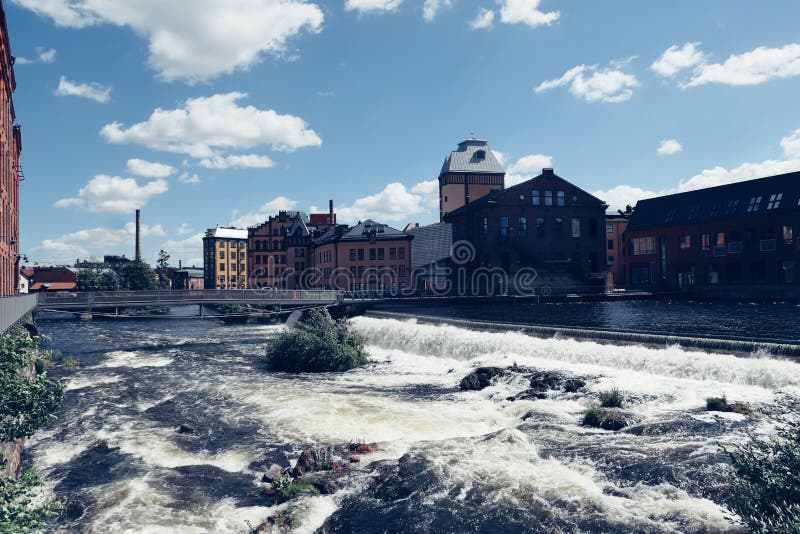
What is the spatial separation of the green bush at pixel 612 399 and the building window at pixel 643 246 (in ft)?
202

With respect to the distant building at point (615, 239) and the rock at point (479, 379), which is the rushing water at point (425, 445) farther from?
the distant building at point (615, 239)

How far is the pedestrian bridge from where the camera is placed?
4088 centimetres

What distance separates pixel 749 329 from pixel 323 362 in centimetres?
2462

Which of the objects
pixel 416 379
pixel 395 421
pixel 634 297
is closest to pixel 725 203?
pixel 634 297

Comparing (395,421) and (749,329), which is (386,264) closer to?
(749,329)

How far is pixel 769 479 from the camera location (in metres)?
8.34

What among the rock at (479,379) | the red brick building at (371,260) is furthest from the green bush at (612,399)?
the red brick building at (371,260)

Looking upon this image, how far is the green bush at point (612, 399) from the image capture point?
1712 cm

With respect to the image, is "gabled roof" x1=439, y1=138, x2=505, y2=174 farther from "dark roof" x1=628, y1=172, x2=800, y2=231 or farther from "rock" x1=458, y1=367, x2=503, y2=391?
"rock" x1=458, y1=367, x2=503, y2=391

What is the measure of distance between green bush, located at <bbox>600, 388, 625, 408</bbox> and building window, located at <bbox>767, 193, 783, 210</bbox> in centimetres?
5215

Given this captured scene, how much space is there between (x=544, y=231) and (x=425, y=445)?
54.0 meters

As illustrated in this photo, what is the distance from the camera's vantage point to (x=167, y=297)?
1715 inches

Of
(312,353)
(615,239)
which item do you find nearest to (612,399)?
(312,353)

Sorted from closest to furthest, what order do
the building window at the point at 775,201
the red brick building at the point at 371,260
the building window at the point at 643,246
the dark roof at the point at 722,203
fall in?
the dark roof at the point at 722,203 < the building window at the point at 775,201 < the building window at the point at 643,246 < the red brick building at the point at 371,260
